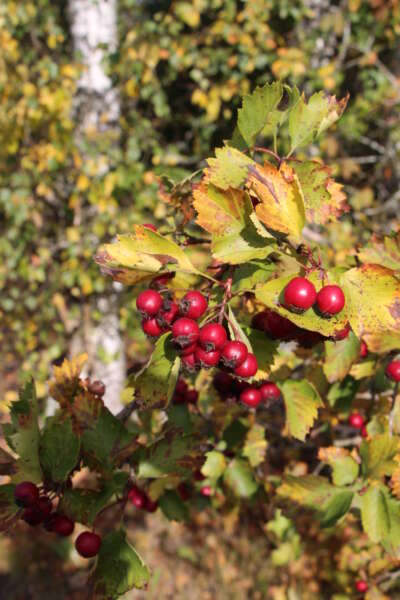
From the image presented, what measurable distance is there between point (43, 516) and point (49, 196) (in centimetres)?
327

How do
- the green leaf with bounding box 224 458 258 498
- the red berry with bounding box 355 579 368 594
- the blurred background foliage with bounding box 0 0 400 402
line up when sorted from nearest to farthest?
the green leaf with bounding box 224 458 258 498 → the red berry with bounding box 355 579 368 594 → the blurred background foliage with bounding box 0 0 400 402

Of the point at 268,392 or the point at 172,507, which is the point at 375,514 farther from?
the point at 172,507

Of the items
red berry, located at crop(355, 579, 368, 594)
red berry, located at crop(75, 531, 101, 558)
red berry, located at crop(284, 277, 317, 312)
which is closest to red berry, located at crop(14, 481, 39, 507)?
red berry, located at crop(75, 531, 101, 558)

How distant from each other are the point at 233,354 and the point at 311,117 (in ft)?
1.53

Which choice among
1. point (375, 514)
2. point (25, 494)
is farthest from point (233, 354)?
point (375, 514)

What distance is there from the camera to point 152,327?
86 centimetres

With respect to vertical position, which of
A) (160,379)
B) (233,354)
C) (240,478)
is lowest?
(240,478)

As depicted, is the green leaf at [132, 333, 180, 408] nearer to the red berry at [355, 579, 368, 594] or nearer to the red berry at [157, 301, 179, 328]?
the red berry at [157, 301, 179, 328]

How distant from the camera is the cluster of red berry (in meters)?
0.94

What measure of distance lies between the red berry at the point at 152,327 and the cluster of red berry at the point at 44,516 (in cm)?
42

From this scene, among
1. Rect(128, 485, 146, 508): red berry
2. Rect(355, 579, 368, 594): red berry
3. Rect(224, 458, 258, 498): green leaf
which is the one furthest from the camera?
Rect(355, 579, 368, 594): red berry

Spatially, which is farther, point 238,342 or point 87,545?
point 87,545

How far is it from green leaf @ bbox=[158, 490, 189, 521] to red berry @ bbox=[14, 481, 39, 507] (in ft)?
1.76

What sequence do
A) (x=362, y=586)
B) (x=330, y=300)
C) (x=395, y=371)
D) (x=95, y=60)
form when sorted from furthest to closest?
(x=95, y=60) < (x=362, y=586) < (x=395, y=371) < (x=330, y=300)
